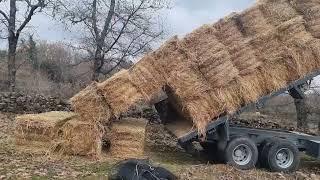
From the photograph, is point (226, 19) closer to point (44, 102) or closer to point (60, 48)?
point (44, 102)

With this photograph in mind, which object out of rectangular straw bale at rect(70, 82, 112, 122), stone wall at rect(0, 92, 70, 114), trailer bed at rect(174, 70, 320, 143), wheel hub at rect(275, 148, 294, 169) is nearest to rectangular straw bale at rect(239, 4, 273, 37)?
trailer bed at rect(174, 70, 320, 143)

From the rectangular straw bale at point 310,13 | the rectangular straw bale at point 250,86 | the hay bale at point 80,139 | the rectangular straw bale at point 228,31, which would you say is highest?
the rectangular straw bale at point 310,13

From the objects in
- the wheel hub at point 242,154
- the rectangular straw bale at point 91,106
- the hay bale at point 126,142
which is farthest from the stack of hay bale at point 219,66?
the wheel hub at point 242,154

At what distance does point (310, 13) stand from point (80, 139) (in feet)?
19.4

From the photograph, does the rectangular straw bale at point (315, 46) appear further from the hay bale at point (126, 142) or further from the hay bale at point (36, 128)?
the hay bale at point (36, 128)

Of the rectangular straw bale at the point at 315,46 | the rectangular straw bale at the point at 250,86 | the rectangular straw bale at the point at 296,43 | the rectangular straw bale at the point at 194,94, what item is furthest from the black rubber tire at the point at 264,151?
the rectangular straw bale at the point at 315,46

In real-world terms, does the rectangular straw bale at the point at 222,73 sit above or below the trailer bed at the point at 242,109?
above

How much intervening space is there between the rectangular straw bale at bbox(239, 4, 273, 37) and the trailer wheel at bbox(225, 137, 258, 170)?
7.97 feet

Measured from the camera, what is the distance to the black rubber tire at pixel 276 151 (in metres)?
11.4

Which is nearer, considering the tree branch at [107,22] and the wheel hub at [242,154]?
the wheel hub at [242,154]

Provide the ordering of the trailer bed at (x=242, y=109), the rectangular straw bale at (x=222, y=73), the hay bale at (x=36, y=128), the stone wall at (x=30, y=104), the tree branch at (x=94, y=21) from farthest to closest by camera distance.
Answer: the tree branch at (x=94, y=21)
the stone wall at (x=30, y=104)
the hay bale at (x=36, y=128)
the trailer bed at (x=242, y=109)
the rectangular straw bale at (x=222, y=73)

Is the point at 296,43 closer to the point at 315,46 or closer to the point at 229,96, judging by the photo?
the point at 315,46

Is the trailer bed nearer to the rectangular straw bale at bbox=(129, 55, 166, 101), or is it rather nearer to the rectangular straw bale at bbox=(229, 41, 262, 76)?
the rectangular straw bale at bbox=(229, 41, 262, 76)

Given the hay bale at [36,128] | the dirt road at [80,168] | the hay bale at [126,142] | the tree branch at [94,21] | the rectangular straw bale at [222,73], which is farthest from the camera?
the tree branch at [94,21]
